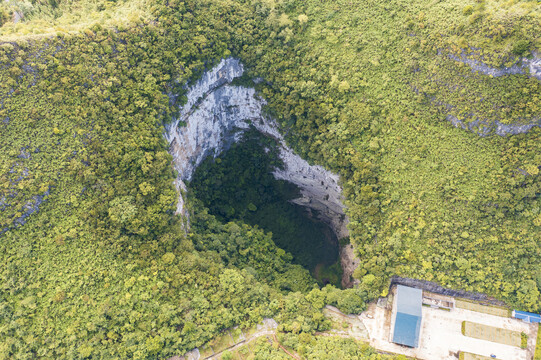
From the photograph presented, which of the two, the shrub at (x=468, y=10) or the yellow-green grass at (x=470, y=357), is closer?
the yellow-green grass at (x=470, y=357)

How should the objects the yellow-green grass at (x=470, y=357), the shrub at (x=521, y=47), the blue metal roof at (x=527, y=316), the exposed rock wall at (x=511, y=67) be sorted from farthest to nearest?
the blue metal roof at (x=527, y=316)
the yellow-green grass at (x=470, y=357)
the exposed rock wall at (x=511, y=67)
the shrub at (x=521, y=47)

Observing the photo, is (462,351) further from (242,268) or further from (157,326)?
(157,326)

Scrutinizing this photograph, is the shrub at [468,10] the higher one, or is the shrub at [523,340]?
the shrub at [468,10]

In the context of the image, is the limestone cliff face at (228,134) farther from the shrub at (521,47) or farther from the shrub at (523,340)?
the shrub at (523,340)

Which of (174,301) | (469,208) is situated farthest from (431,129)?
(174,301)

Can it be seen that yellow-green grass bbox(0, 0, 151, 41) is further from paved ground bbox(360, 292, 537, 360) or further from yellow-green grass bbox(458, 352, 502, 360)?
yellow-green grass bbox(458, 352, 502, 360)

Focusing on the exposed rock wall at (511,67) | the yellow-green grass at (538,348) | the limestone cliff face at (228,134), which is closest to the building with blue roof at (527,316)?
the yellow-green grass at (538,348)

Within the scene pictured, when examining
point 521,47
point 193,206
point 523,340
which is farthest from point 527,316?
point 193,206
